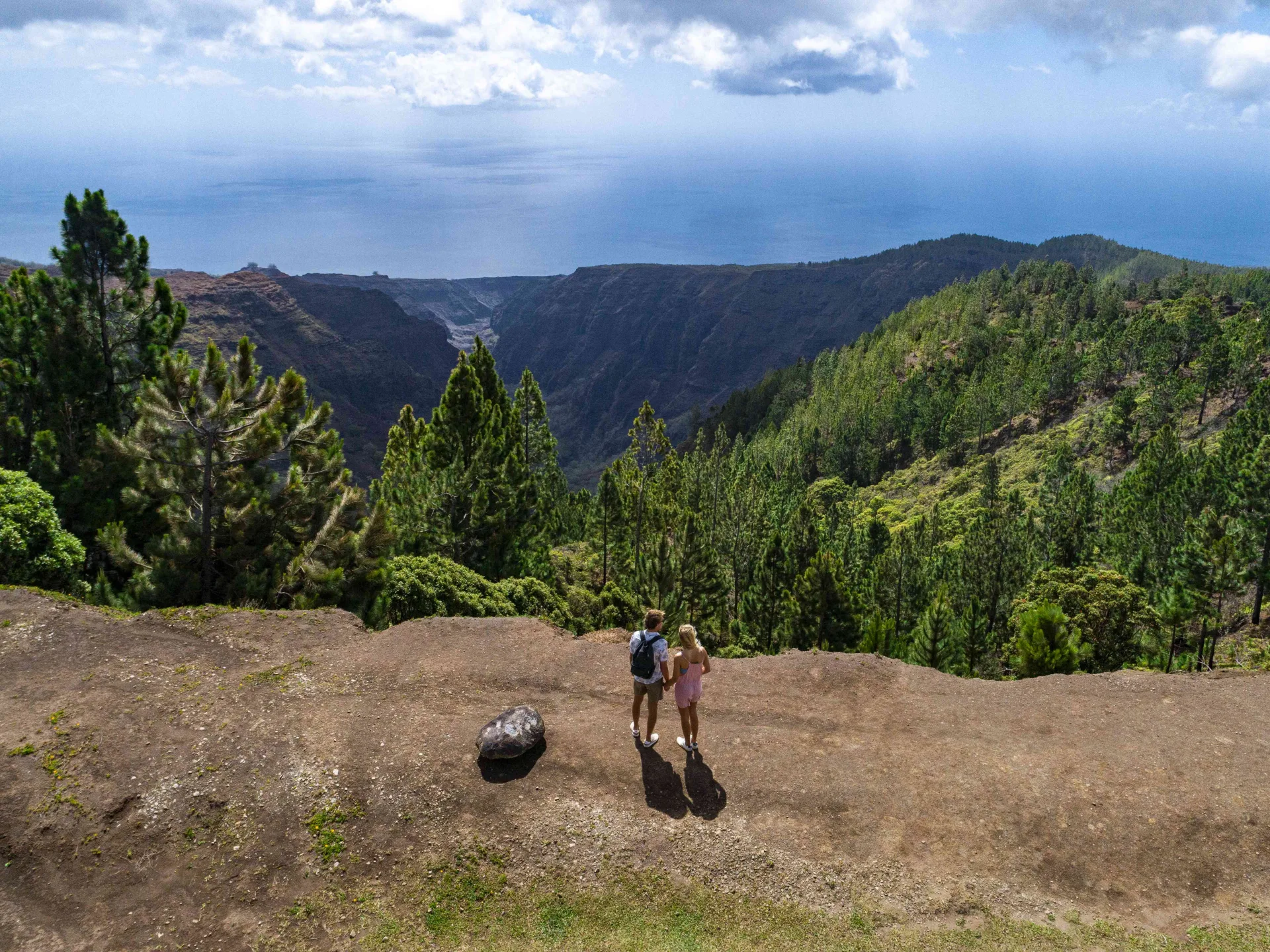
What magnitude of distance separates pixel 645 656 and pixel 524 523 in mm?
23929

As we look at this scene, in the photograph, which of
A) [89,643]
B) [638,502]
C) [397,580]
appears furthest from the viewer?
[638,502]

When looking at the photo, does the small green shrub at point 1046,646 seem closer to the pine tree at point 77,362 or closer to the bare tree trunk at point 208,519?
the bare tree trunk at point 208,519

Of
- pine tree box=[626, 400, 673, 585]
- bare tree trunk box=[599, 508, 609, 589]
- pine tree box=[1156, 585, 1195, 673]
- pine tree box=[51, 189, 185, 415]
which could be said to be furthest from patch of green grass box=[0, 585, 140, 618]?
pine tree box=[1156, 585, 1195, 673]

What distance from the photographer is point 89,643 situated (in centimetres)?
1644

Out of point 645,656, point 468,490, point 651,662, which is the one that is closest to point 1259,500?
point 468,490

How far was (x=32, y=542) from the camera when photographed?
792 inches

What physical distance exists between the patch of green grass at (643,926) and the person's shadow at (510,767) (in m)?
2.01

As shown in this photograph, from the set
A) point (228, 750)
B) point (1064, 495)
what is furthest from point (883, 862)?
point (1064, 495)

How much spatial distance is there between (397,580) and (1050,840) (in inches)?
779

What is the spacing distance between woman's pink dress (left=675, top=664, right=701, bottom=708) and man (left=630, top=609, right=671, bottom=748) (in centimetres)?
26

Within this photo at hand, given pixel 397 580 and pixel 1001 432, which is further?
pixel 1001 432

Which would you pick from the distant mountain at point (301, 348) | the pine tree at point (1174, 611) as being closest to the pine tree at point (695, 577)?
the pine tree at point (1174, 611)

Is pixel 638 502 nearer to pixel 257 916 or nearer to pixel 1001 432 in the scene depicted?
pixel 257 916

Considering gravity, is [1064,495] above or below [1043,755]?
below
